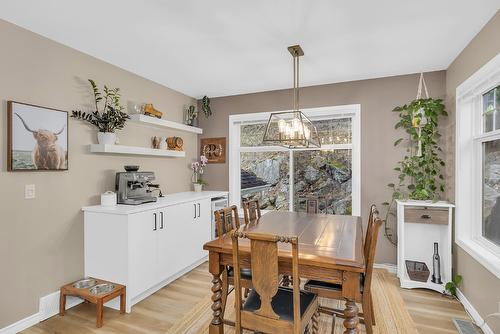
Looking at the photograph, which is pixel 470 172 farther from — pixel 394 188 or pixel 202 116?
pixel 202 116

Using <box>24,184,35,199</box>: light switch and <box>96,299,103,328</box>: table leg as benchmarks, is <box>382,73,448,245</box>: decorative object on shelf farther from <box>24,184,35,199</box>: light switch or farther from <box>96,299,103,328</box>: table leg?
<box>24,184,35,199</box>: light switch

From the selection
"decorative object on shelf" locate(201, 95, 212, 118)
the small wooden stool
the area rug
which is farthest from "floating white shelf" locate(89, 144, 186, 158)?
the area rug

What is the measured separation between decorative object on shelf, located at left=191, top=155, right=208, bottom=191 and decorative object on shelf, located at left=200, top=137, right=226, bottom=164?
121 millimetres

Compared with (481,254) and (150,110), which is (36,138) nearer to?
(150,110)

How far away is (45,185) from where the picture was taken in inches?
96.5

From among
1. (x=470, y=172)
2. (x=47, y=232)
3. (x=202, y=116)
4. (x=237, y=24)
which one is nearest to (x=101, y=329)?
(x=47, y=232)

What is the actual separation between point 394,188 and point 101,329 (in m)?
3.54

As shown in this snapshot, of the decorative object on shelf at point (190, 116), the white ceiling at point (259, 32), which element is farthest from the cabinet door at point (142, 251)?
the decorative object on shelf at point (190, 116)

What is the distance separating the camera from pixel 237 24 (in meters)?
2.25

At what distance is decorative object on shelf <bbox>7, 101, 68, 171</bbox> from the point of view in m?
2.21

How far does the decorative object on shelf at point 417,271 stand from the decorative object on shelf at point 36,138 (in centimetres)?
381

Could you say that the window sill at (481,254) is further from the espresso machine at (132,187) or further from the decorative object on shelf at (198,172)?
the decorative object on shelf at (198,172)

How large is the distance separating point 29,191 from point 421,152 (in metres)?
4.06

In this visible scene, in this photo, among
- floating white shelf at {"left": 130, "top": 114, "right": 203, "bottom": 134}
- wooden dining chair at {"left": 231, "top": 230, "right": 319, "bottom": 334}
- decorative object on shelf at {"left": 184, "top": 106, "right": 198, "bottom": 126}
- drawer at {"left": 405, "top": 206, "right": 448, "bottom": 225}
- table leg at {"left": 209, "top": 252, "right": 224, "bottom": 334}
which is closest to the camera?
wooden dining chair at {"left": 231, "top": 230, "right": 319, "bottom": 334}
